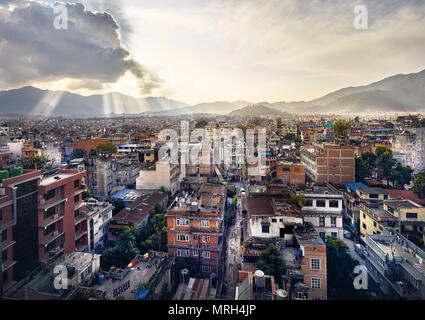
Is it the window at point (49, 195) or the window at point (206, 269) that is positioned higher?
the window at point (49, 195)

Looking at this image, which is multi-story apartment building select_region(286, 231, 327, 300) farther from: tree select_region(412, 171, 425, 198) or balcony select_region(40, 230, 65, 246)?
tree select_region(412, 171, 425, 198)

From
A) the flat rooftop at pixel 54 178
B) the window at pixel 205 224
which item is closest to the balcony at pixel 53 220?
the flat rooftop at pixel 54 178

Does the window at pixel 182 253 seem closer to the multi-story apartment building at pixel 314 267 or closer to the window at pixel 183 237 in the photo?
the window at pixel 183 237

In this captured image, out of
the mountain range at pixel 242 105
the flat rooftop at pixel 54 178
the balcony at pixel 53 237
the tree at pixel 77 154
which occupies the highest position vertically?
the mountain range at pixel 242 105

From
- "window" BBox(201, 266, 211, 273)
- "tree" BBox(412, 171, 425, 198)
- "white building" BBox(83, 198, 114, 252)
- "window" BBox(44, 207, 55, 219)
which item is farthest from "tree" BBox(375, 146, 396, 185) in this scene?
"window" BBox(44, 207, 55, 219)

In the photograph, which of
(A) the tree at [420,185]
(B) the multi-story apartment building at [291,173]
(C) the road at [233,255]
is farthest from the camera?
(B) the multi-story apartment building at [291,173]

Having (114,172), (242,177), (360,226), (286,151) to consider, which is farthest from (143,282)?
(286,151)
